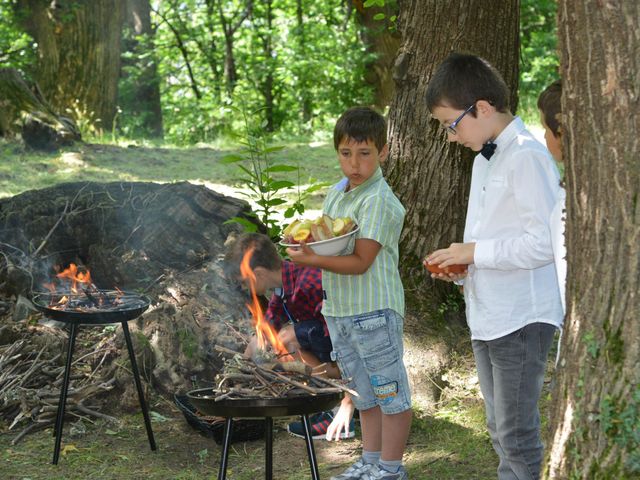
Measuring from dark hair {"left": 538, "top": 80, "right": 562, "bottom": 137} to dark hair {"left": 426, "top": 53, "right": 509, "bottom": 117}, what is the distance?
8.0 inches

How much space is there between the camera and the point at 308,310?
15.4ft

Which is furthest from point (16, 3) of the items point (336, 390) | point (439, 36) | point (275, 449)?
point (336, 390)

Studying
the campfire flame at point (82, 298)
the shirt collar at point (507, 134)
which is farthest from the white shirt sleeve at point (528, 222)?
the campfire flame at point (82, 298)

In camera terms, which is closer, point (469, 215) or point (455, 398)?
point (469, 215)

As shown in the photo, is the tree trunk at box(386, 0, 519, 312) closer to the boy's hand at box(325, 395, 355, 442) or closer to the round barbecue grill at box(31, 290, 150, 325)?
the boy's hand at box(325, 395, 355, 442)

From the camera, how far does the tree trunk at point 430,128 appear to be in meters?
5.38

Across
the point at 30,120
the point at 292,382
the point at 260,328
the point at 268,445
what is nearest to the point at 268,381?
the point at 292,382

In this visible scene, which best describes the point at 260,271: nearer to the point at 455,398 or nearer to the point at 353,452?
the point at 353,452

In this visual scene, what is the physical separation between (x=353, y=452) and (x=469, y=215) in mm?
1876

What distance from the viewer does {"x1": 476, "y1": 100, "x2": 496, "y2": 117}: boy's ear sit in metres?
3.11

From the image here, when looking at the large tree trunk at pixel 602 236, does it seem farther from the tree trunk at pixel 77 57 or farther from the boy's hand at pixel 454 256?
the tree trunk at pixel 77 57

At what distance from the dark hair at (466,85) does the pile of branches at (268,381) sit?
122 centimetres

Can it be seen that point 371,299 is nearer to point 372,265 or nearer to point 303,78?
point 372,265

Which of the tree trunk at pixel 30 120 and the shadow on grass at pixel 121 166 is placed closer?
the shadow on grass at pixel 121 166
